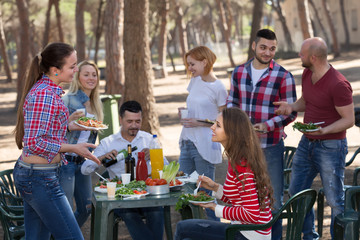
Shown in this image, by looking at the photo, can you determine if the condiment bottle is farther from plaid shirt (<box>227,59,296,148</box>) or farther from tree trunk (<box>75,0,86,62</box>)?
tree trunk (<box>75,0,86,62</box>)

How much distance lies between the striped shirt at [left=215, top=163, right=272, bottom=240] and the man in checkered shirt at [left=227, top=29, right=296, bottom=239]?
1.59 m

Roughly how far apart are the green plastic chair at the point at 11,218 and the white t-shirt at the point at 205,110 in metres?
1.79

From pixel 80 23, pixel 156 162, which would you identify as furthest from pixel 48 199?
pixel 80 23

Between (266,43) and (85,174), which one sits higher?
(266,43)

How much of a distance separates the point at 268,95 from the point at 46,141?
2421mm

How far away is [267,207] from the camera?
382 centimetres

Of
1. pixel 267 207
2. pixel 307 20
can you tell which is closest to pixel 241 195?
pixel 267 207

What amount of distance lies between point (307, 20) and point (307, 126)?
2388cm

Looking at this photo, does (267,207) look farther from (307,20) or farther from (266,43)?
(307,20)

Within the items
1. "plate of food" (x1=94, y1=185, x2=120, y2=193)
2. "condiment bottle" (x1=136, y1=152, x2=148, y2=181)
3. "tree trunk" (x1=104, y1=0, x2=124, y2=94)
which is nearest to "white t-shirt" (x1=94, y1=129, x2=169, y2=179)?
"condiment bottle" (x1=136, y1=152, x2=148, y2=181)

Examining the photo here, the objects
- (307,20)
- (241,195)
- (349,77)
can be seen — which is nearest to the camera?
(241,195)

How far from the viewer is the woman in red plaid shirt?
385cm

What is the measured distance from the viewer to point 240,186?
379 cm

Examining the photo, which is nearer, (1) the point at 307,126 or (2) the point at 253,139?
(2) the point at 253,139
